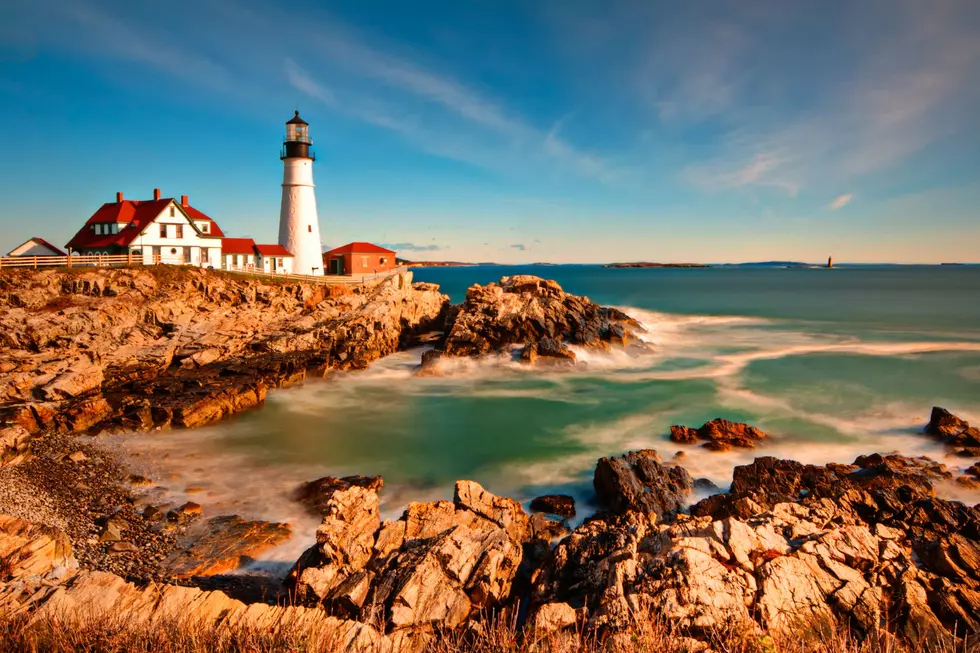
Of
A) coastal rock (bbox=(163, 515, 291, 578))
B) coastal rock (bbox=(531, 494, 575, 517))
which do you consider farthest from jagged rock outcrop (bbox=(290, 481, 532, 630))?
coastal rock (bbox=(531, 494, 575, 517))

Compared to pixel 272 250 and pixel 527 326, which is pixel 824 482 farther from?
pixel 272 250

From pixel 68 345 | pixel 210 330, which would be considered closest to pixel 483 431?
pixel 210 330

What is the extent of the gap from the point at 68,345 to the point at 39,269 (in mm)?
7420

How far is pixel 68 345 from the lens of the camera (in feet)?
64.2

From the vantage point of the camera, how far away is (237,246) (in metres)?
32.8

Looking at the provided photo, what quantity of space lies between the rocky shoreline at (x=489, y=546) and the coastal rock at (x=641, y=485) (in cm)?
5

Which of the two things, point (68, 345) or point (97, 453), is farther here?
point (68, 345)

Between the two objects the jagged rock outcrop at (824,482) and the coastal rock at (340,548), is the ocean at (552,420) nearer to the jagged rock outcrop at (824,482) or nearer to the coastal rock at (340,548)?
the jagged rock outcrop at (824,482)

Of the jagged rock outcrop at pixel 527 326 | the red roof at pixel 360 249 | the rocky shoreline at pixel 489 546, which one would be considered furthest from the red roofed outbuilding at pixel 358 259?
the rocky shoreline at pixel 489 546

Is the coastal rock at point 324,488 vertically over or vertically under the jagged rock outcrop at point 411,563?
under

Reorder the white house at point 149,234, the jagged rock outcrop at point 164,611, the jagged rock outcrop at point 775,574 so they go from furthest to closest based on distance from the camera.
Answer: the white house at point 149,234 → the jagged rock outcrop at point 775,574 → the jagged rock outcrop at point 164,611

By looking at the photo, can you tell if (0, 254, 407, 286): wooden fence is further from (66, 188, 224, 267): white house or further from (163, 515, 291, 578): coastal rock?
(163, 515, 291, 578): coastal rock

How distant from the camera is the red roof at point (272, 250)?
108 feet

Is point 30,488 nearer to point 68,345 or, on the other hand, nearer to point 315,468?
point 315,468
